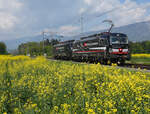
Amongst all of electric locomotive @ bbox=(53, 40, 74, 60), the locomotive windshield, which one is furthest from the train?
electric locomotive @ bbox=(53, 40, 74, 60)

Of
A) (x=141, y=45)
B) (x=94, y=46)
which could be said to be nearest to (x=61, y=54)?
(x=94, y=46)

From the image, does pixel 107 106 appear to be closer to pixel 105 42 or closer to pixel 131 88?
pixel 131 88

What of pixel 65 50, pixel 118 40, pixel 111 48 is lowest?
pixel 111 48

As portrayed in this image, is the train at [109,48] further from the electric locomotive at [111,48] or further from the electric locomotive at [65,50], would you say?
the electric locomotive at [65,50]

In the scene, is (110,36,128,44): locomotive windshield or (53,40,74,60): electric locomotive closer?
(110,36,128,44): locomotive windshield

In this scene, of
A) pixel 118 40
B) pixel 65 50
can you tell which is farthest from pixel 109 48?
pixel 65 50

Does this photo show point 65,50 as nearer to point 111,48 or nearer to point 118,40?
point 118,40

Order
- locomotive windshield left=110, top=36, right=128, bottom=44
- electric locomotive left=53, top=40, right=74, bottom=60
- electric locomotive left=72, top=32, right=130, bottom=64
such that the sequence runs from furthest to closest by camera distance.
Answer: electric locomotive left=53, top=40, right=74, bottom=60, locomotive windshield left=110, top=36, right=128, bottom=44, electric locomotive left=72, top=32, right=130, bottom=64

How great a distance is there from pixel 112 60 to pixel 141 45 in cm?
5851

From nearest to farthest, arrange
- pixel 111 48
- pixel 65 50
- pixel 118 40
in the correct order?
pixel 111 48, pixel 118 40, pixel 65 50

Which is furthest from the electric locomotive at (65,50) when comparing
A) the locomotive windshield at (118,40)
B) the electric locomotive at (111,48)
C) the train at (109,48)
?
the locomotive windshield at (118,40)

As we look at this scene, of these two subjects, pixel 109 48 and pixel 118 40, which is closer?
pixel 109 48

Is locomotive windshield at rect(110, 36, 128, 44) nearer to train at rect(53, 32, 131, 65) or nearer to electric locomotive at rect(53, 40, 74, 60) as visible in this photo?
train at rect(53, 32, 131, 65)

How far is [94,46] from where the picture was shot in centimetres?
2138
